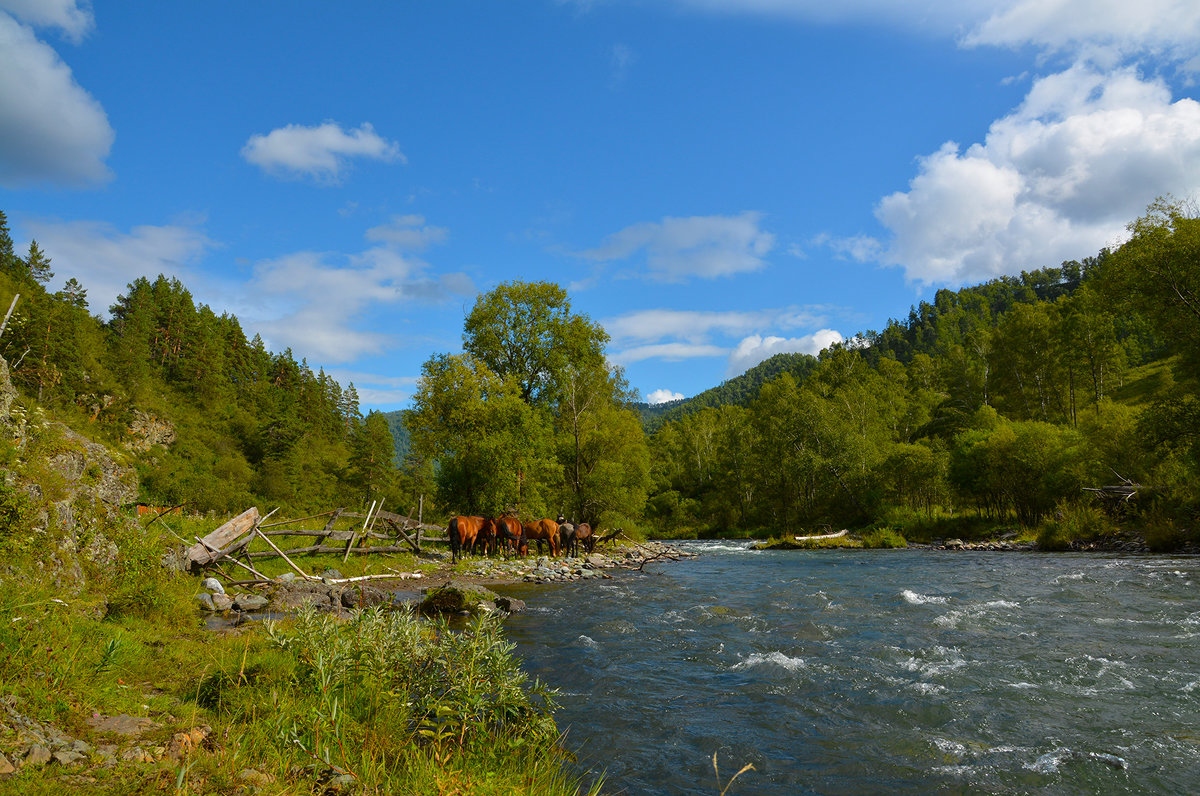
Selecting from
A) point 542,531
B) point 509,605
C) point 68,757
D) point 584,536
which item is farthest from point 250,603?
point 584,536

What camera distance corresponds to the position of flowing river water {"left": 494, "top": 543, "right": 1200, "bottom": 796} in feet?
19.5

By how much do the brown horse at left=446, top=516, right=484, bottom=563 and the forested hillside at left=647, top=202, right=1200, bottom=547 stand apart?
28864mm

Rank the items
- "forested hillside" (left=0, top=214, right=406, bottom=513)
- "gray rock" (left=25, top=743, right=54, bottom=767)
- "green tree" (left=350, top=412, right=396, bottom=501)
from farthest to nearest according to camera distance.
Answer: "green tree" (left=350, top=412, right=396, bottom=501), "forested hillside" (left=0, top=214, right=406, bottom=513), "gray rock" (left=25, top=743, right=54, bottom=767)

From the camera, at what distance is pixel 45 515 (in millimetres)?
8023

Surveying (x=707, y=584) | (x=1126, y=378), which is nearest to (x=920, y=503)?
(x=707, y=584)

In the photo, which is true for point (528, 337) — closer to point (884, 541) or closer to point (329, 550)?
point (329, 550)

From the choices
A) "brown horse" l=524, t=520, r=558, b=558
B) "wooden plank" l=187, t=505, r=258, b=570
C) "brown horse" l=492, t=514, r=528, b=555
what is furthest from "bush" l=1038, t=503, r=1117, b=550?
"wooden plank" l=187, t=505, r=258, b=570

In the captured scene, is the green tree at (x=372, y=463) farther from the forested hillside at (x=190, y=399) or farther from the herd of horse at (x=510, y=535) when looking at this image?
the herd of horse at (x=510, y=535)

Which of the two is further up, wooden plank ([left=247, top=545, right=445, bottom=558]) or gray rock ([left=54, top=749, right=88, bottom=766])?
gray rock ([left=54, top=749, right=88, bottom=766])

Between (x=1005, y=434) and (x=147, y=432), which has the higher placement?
(x=147, y=432)

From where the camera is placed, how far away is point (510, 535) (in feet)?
93.5

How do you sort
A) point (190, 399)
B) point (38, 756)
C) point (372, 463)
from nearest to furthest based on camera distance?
point (38, 756) → point (372, 463) → point (190, 399)

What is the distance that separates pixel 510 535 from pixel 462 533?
2704 mm

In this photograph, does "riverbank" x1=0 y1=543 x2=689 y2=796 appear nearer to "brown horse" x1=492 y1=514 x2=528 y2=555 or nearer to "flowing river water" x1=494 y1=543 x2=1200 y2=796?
"flowing river water" x1=494 y1=543 x2=1200 y2=796
